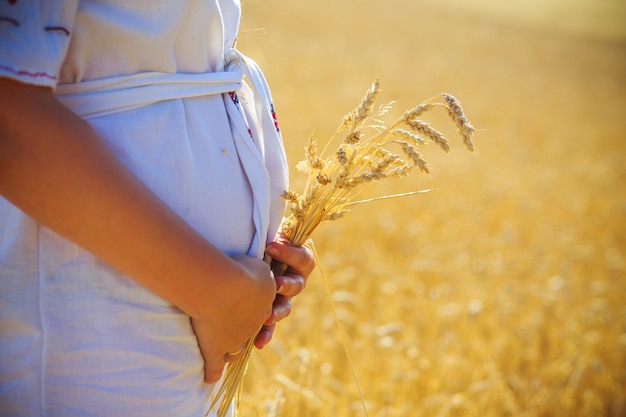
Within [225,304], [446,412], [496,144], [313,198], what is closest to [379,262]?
[446,412]

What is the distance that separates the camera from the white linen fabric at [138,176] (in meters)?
0.75

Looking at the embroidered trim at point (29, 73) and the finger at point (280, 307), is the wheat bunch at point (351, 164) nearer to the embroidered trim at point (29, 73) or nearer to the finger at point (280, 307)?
the finger at point (280, 307)

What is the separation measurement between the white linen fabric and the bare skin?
0.04 m

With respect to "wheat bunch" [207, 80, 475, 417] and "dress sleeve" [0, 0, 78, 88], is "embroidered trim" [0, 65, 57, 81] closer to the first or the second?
"dress sleeve" [0, 0, 78, 88]

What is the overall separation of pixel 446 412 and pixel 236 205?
5.57ft

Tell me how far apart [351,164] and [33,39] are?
0.57m

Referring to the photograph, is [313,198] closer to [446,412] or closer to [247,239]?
[247,239]

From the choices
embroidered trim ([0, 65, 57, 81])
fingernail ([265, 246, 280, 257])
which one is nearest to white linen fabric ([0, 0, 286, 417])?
embroidered trim ([0, 65, 57, 81])

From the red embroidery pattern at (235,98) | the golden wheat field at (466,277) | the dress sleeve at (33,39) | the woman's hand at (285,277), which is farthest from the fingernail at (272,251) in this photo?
the dress sleeve at (33,39)

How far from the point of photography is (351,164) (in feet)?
3.49

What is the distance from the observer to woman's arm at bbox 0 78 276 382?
67 cm

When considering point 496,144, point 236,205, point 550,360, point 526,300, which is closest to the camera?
point 236,205

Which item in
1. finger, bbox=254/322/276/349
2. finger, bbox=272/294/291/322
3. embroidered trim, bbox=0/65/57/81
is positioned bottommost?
finger, bbox=254/322/276/349

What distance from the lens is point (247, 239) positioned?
3.14ft
